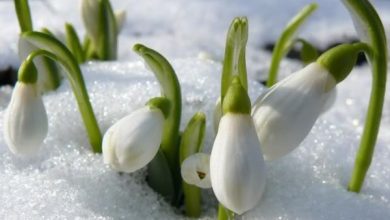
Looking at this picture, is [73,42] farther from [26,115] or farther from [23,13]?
[26,115]

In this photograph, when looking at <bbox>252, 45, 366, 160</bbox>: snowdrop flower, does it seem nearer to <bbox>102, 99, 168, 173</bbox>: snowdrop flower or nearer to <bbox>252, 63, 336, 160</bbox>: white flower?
<bbox>252, 63, 336, 160</bbox>: white flower

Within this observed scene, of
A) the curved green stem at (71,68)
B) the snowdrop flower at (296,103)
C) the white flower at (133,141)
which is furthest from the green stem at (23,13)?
the snowdrop flower at (296,103)

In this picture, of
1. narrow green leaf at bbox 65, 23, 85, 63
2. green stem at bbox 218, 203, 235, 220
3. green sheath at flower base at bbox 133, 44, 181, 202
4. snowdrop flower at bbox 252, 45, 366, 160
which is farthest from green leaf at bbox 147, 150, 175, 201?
narrow green leaf at bbox 65, 23, 85, 63

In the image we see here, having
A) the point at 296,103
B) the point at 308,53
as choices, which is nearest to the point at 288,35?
the point at 308,53

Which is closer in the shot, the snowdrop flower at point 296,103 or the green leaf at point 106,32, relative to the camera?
the snowdrop flower at point 296,103

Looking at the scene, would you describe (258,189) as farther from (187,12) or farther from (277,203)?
(187,12)

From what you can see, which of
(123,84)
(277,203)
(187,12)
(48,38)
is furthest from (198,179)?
(187,12)

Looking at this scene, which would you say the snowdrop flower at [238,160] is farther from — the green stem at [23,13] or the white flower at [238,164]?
the green stem at [23,13]
